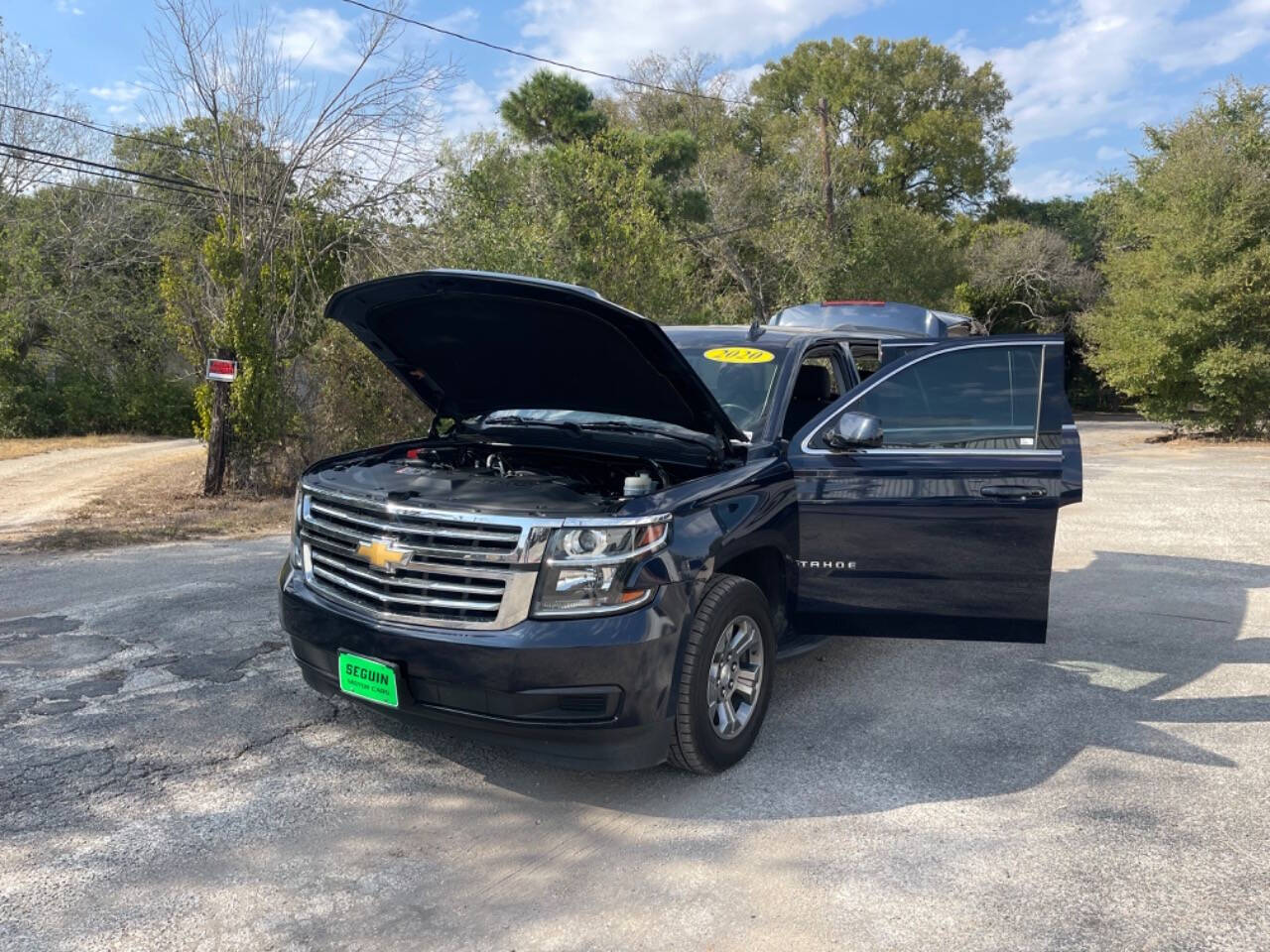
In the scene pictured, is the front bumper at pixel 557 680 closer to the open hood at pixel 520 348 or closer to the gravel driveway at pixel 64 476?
the open hood at pixel 520 348

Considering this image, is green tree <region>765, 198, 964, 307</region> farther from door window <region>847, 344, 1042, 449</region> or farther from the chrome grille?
the chrome grille

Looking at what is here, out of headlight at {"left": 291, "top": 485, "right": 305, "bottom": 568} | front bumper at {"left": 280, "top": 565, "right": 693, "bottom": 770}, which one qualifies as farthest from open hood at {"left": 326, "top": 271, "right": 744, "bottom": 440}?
front bumper at {"left": 280, "top": 565, "right": 693, "bottom": 770}

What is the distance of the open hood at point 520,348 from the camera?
4.00 meters

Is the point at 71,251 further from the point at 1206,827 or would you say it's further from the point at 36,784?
the point at 1206,827

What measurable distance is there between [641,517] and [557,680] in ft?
2.14

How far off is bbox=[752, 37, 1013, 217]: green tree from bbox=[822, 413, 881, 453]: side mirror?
41350mm

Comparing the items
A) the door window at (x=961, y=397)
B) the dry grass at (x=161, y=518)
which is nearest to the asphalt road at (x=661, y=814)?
the door window at (x=961, y=397)

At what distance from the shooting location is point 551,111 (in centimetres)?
3044

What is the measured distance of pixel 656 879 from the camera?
3.23m

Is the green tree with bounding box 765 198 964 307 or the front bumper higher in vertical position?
the green tree with bounding box 765 198 964 307

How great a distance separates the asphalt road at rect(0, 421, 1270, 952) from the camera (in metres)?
2.98

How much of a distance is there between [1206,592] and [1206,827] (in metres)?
4.48

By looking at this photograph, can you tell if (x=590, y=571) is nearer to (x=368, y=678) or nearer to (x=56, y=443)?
(x=368, y=678)

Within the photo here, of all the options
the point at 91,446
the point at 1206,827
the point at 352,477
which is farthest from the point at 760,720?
the point at 91,446
